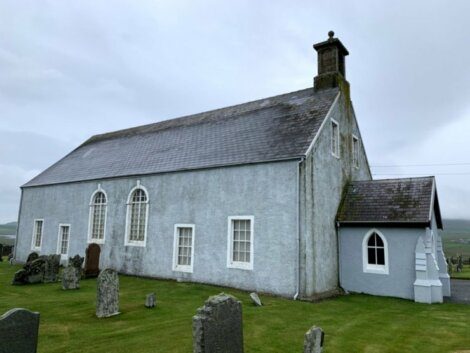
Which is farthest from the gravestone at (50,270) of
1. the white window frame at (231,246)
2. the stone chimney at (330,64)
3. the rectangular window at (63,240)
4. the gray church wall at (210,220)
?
the stone chimney at (330,64)

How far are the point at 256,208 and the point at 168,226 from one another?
5544 millimetres

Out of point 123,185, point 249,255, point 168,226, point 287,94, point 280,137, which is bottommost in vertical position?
point 249,255


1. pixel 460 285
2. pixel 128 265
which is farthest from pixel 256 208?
pixel 460 285

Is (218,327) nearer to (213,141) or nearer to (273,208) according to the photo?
(273,208)

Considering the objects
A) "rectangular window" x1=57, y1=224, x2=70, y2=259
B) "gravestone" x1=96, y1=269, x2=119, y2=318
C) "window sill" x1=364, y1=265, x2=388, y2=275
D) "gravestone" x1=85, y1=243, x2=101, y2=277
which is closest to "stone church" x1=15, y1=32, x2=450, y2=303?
"window sill" x1=364, y1=265, x2=388, y2=275

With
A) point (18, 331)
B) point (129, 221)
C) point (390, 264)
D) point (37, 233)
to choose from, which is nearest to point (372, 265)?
point (390, 264)

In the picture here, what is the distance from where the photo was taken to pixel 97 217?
74.2ft

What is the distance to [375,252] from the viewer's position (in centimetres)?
1630

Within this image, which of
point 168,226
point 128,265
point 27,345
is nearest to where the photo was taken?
point 27,345

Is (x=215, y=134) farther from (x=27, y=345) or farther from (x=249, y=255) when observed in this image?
(x=27, y=345)

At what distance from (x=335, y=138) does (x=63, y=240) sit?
63.3ft

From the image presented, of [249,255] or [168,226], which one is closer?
[249,255]

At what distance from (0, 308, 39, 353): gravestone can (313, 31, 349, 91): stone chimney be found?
17.9 metres

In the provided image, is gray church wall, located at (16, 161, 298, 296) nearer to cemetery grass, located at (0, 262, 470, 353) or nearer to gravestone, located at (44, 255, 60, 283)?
cemetery grass, located at (0, 262, 470, 353)
